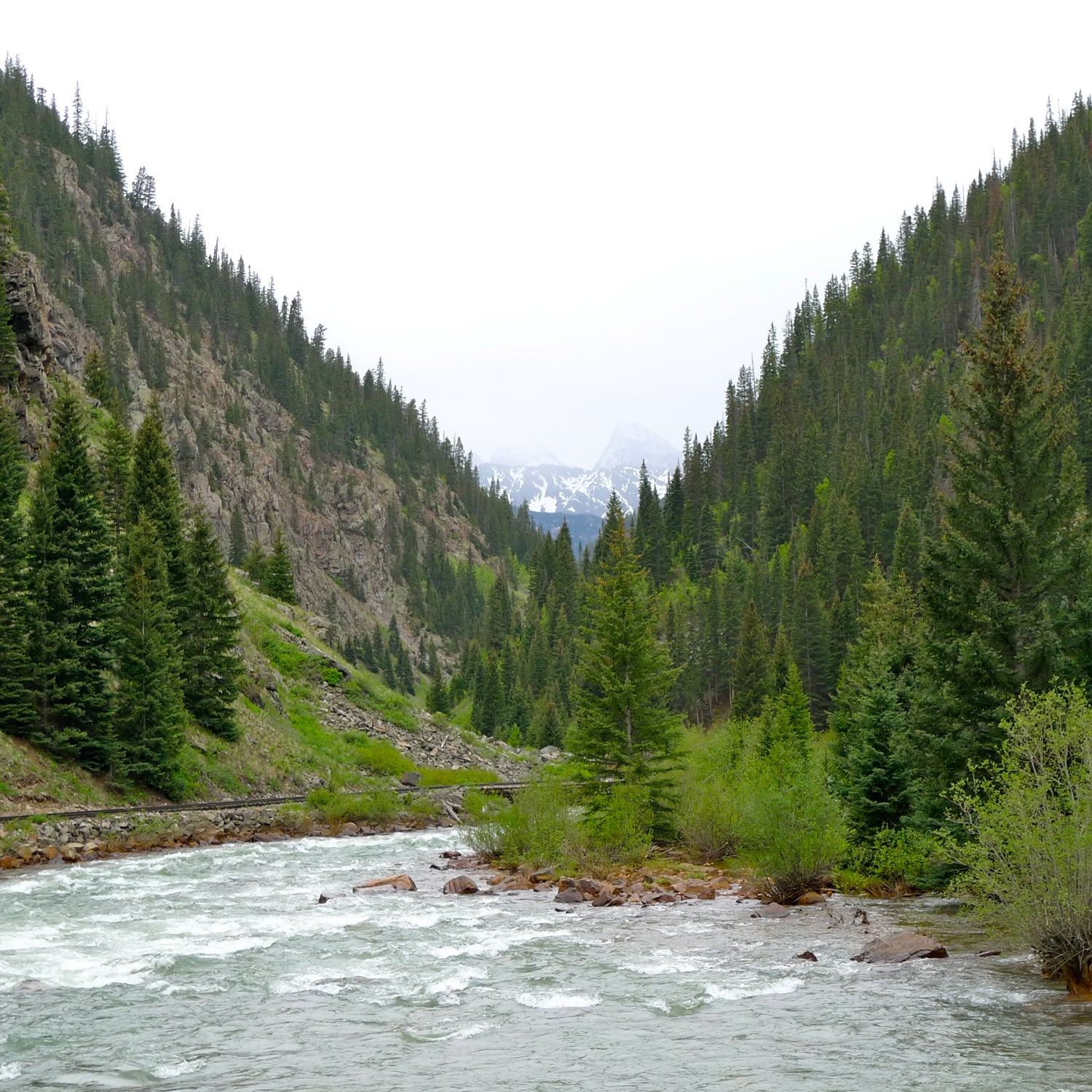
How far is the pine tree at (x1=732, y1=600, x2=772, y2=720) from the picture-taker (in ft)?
279

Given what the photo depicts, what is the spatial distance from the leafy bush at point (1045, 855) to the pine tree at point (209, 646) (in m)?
46.2

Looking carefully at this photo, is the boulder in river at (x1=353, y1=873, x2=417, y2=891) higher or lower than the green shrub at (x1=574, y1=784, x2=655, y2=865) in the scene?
lower

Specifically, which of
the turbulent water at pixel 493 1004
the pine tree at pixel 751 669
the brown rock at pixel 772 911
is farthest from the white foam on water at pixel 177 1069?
the pine tree at pixel 751 669

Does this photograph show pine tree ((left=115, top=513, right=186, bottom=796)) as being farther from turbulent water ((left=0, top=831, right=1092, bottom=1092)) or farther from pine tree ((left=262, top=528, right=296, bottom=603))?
pine tree ((left=262, top=528, right=296, bottom=603))

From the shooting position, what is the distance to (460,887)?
96.1ft

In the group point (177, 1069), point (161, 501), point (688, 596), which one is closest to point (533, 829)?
point (177, 1069)

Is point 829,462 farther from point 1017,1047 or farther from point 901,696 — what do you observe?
point 1017,1047

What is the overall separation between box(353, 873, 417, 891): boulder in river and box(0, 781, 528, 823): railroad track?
13.5 m

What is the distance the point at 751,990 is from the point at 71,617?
119 ft

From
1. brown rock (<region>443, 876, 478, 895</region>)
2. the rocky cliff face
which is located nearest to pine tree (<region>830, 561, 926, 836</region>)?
brown rock (<region>443, 876, 478, 895</region>)

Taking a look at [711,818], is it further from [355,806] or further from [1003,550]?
[355,806]

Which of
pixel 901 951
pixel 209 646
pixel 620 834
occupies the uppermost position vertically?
pixel 209 646

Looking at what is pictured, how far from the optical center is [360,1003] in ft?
53.3

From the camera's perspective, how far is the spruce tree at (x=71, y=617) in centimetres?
4147
